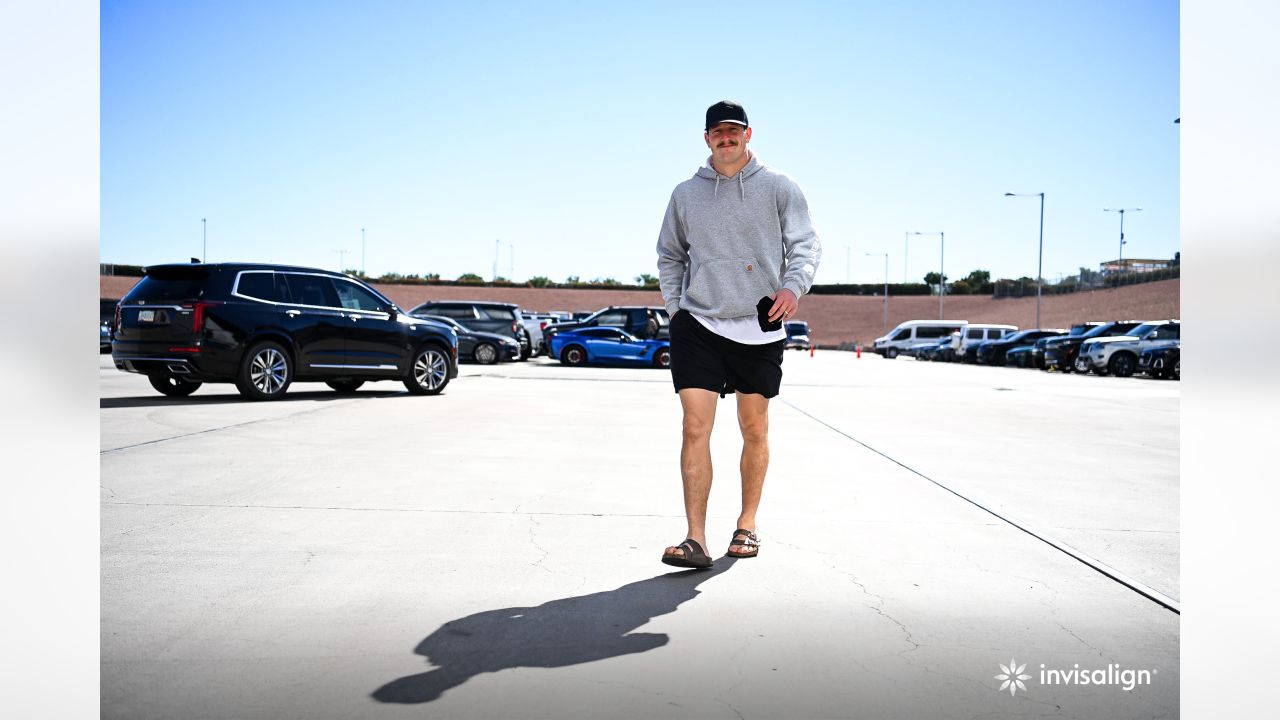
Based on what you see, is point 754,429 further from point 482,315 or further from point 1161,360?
point 1161,360

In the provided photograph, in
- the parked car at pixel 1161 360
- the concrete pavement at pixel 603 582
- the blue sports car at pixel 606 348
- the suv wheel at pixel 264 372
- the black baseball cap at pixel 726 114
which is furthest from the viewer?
the blue sports car at pixel 606 348

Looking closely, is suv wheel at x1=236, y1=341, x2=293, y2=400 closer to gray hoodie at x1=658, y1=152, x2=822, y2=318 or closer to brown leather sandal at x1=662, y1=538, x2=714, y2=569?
gray hoodie at x1=658, y1=152, x2=822, y2=318

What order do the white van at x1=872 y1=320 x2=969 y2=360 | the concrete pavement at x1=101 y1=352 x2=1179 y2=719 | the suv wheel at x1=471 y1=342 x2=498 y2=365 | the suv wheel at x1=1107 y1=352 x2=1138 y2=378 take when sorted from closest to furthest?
the concrete pavement at x1=101 y1=352 x2=1179 y2=719 < the suv wheel at x1=471 y1=342 x2=498 y2=365 < the suv wheel at x1=1107 y1=352 x2=1138 y2=378 < the white van at x1=872 y1=320 x2=969 y2=360

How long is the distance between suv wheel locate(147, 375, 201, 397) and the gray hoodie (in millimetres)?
10823

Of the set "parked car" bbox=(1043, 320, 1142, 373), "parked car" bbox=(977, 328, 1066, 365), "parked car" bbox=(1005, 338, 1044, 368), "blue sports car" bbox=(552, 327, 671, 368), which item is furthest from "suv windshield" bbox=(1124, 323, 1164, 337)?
"blue sports car" bbox=(552, 327, 671, 368)

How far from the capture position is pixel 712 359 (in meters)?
4.75

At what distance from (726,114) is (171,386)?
11.4m

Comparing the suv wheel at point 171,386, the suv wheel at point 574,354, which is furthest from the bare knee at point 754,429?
the suv wheel at point 574,354

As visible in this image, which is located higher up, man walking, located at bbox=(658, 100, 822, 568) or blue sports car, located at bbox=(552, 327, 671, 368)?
man walking, located at bbox=(658, 100, 822, 568)

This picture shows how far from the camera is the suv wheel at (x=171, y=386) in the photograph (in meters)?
13.8

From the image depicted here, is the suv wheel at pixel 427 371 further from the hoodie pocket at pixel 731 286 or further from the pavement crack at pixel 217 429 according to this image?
the hoodie pocket at pixel 731 286

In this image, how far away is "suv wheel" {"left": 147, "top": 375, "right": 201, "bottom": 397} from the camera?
45.2 ft

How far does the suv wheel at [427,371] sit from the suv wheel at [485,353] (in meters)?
11.9
